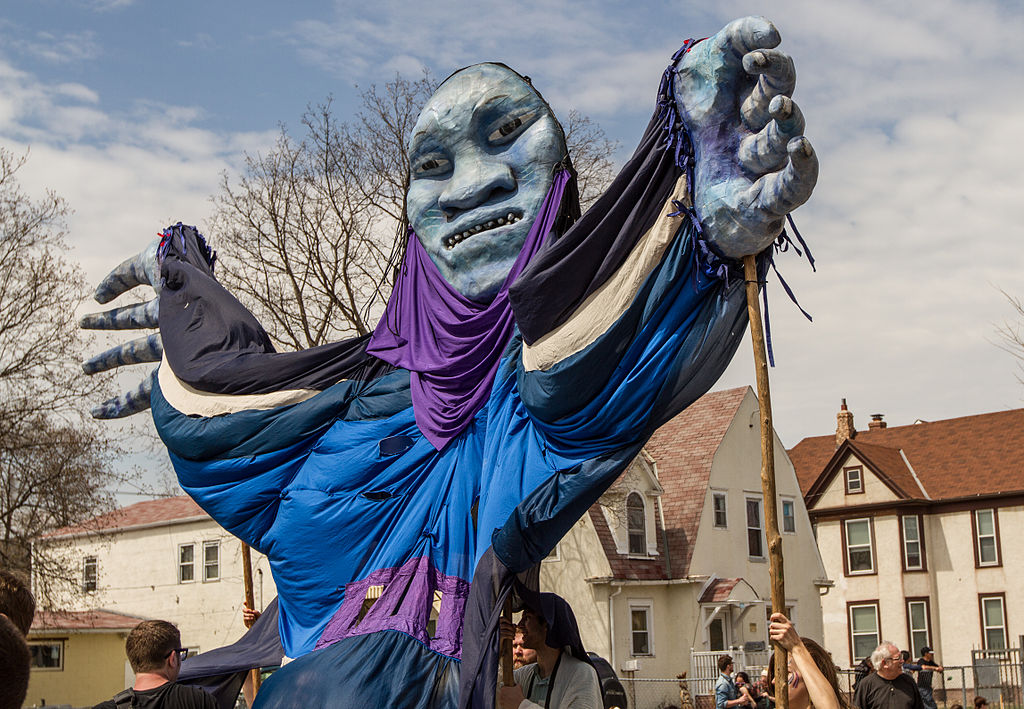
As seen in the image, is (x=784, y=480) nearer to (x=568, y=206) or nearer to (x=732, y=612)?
(x=732, y=612)

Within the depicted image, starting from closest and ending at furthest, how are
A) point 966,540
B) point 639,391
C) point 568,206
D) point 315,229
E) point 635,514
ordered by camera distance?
point 639,391 → point 568,206 → point 315,229 → point 635,514 → point 966,540

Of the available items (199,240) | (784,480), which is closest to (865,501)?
(784,480)

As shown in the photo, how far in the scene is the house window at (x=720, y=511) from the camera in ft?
79.7

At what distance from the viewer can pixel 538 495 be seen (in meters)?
4.93

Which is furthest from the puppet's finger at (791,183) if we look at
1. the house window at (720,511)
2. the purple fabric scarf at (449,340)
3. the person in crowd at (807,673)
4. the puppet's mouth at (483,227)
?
the house window at (720,511)

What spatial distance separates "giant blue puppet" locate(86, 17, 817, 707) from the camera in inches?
188

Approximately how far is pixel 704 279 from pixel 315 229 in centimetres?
1515

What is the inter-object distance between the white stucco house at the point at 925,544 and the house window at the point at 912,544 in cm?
2

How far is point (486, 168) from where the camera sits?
568cm

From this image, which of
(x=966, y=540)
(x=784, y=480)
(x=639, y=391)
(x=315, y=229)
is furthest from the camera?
(x=966, y=540)

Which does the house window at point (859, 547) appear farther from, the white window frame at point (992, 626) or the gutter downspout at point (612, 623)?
the gutter downspout at point (612, 623)

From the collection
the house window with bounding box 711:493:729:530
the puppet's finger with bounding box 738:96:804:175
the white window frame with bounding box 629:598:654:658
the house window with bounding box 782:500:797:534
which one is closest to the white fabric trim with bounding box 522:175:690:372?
the puppet's finger with bounding box 738:96:804:175

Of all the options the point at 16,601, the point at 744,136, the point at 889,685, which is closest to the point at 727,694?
the point at 889,685

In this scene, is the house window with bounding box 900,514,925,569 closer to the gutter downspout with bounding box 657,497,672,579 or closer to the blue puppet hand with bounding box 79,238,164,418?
the gutter downspout with bounding box 657,497,672,579
